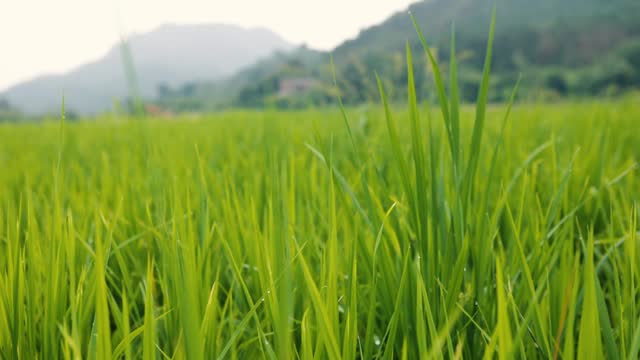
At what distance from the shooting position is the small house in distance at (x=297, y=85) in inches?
86.6

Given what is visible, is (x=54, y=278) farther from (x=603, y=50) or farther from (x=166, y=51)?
(x=166, y=51)

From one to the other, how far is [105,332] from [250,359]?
0.19 m

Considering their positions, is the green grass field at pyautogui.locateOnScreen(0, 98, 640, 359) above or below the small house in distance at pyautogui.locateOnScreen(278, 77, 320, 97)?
below

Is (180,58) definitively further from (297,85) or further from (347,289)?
(347,289)

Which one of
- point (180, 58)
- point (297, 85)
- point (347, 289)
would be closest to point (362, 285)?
point (347, 289)

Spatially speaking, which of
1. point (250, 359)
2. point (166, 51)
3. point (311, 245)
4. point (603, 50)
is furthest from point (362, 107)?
point (166, 51)

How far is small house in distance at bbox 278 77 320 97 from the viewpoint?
220cm

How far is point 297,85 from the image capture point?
245cm

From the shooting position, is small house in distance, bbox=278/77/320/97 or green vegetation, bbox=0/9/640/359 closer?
green vegetation, bbox=0/9/640/359

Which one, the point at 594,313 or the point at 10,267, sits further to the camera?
the point at 10,267

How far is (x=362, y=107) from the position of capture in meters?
2.38

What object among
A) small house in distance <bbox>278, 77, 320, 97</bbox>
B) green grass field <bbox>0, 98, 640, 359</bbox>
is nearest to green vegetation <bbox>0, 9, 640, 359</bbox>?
green grass field <bbox>0, 98, 640, 359</bbox>

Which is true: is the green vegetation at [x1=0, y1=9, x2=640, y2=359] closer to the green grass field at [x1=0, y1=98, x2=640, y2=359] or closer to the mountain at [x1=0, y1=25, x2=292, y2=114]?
the green grass field at [x1=0, y1=98, x2=640, y2=359]

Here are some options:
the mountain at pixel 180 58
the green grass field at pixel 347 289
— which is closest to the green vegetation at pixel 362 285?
the green grass field at pixel 347 289
